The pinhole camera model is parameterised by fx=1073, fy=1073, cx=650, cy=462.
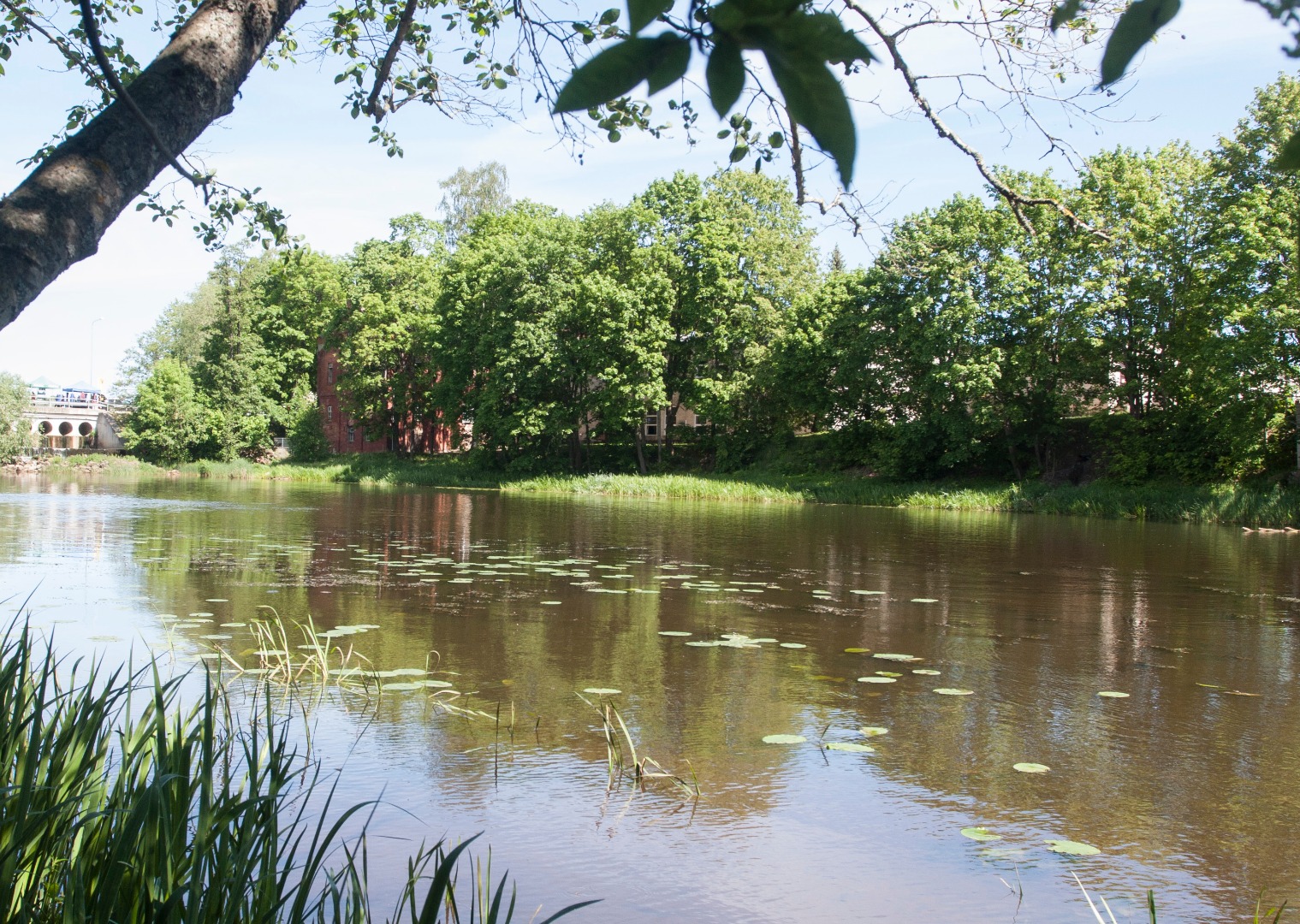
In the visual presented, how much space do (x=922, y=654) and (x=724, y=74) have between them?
323 inches

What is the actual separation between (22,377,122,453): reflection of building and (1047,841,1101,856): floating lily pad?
237 feet

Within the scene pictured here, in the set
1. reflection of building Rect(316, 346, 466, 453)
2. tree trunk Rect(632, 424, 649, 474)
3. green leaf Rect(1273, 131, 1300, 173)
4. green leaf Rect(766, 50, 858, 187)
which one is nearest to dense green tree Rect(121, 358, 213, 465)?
reflection of building Rect(316, 346, 466, 453)

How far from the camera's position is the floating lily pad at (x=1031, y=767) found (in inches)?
223

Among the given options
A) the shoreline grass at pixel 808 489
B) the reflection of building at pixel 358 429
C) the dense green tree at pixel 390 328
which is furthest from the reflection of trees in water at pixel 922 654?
the reflection of building at pixel 358 429

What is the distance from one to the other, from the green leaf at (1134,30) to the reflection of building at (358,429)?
176 ft

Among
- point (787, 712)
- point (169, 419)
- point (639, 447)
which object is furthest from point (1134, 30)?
point (169, 419)

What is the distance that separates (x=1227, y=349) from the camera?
27.2m

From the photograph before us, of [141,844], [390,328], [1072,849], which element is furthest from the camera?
[390,328]

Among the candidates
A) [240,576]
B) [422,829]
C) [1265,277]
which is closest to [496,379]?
[1265,277]

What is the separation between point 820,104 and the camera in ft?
3.31

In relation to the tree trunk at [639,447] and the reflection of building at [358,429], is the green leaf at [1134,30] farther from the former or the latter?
the reflection of building at [358,429]

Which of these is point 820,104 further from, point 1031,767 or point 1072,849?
point 1031,767

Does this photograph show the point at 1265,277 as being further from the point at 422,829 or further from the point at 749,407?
the point at 422,829

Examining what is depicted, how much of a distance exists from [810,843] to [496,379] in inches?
1623
